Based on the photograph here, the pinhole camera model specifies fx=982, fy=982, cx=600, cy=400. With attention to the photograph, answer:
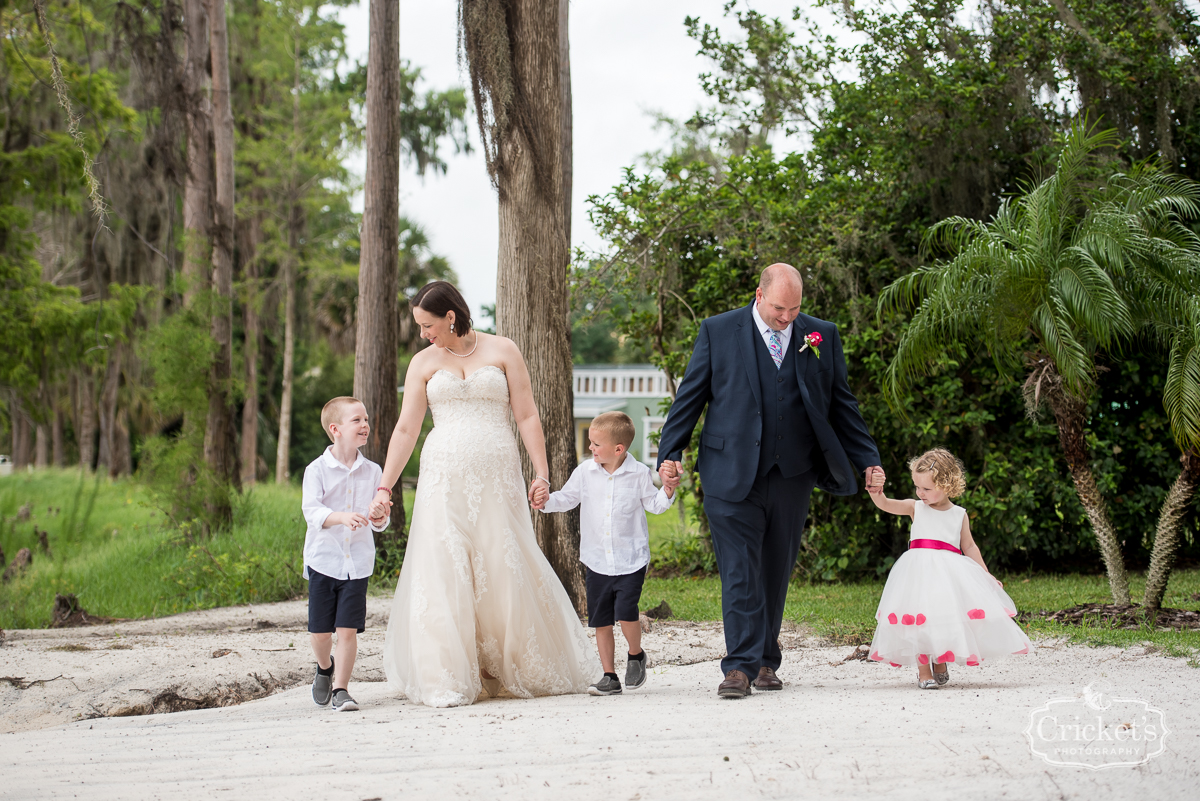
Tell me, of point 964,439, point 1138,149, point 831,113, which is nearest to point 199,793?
point 964,439

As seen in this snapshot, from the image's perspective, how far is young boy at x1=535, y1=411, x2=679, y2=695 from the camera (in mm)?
5016

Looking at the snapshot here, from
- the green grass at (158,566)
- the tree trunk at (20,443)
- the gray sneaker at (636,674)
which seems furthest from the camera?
the tree trunk at (20,443)

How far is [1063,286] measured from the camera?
6707mm

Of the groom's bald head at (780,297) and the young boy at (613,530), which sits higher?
the groom's bald head at (780,297)

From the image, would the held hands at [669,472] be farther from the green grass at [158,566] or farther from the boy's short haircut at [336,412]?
the green grass at [158,566]

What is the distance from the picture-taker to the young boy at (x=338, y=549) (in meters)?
4.85

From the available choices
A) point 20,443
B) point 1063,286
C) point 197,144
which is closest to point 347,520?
point 1063,286

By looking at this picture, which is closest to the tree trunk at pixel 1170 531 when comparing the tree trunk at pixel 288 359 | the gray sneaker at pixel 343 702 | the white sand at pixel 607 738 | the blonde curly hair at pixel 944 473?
the white sand at pixel 607 738

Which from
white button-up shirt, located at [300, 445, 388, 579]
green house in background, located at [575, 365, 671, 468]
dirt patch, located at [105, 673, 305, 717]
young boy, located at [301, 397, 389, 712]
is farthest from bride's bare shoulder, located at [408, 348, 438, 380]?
green house in background, located at [575, 365, 671, 468]

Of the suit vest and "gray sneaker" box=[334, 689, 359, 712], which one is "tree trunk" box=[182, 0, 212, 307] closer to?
"gray sneaker" box=[334, 689, 359, 712]

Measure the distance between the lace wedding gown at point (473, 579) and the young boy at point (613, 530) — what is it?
0.19 metres

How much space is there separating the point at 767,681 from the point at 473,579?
156 cm

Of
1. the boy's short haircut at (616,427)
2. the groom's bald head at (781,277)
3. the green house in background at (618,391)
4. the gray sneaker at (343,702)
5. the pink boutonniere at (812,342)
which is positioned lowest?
the gray sneaker at (343,702)

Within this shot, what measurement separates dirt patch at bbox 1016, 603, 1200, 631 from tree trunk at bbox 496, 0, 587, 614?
12.6 ft
